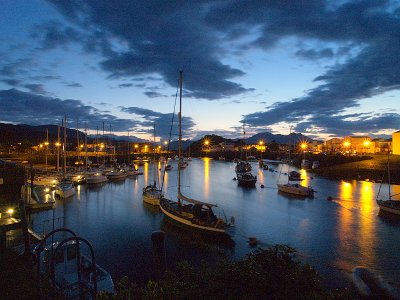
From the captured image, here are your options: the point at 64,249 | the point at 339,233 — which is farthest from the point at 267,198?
the point at 64,249

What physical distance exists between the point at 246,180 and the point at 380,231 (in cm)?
3352

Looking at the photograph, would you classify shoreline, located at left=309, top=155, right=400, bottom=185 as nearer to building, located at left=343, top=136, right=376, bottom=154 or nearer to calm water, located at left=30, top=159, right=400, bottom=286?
calm water, located at left=30, top=159, right=400, bottom=286

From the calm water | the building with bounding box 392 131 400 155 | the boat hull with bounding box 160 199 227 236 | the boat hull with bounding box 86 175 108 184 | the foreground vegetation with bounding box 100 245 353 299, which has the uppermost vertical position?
the building with bounding box 392 131 400 155

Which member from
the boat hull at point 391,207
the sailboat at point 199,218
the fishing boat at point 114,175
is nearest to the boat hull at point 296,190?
Result: the boat hull at point 391,207

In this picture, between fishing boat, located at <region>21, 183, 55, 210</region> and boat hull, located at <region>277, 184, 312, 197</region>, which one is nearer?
fishing boat, located at <region>21, 183, 55, 210</region>

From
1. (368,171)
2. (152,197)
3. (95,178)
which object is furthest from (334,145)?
(152,197)

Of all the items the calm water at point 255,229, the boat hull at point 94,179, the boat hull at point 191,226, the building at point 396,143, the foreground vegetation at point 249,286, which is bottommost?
the calm water at point 255,229

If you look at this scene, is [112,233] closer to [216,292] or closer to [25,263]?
[25,263]

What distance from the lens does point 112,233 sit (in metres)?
28.1

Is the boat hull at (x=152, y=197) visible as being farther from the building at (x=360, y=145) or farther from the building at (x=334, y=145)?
the building at (x=334, y=145)

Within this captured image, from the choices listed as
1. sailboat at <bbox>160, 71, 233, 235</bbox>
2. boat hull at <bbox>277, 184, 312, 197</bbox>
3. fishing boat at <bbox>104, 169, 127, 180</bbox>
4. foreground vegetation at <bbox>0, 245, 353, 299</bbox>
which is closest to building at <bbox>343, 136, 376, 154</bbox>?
boat hull at <bbox>277, 184, 312, 197</bbox>

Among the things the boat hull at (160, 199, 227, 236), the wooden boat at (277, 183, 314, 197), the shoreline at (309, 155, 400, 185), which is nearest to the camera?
the boat hull at (160, 199, 227, 236)

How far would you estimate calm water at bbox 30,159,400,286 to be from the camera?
838 inches

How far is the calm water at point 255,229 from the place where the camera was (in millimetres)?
21297
